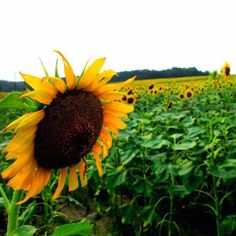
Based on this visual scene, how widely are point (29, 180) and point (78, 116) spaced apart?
0.66ft

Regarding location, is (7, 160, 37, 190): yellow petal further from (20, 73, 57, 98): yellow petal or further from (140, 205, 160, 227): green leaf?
(140, 205, 160, 227): green leaf

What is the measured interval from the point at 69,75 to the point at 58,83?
Result: 37 mm

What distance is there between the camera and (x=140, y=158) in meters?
3.47

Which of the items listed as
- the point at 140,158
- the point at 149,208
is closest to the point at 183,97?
the point at 140,158

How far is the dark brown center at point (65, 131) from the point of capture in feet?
3.39

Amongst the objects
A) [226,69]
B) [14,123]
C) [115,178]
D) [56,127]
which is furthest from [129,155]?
[226,69]

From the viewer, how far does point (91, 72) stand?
109 centimetres

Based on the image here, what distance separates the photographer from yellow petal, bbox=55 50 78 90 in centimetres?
100

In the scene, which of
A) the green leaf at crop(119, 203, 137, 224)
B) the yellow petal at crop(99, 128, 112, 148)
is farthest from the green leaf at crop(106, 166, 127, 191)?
the yellow petal at crop(99, 128, 112, 148)

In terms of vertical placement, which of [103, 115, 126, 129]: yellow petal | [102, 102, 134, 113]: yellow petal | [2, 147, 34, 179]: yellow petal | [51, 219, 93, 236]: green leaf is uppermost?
[102, 102, 134, 113]: yellow petal

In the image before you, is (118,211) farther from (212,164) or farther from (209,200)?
(212,164)

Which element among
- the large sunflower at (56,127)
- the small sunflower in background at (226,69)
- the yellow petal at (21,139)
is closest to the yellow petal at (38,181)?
the large sunflower at (56,127)

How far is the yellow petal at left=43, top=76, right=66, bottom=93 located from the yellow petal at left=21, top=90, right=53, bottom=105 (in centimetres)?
3

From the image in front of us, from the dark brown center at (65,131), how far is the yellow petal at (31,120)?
3 cm
